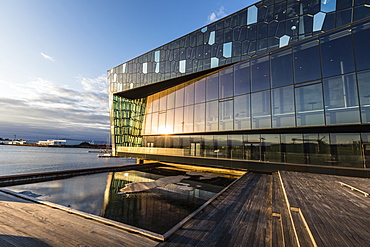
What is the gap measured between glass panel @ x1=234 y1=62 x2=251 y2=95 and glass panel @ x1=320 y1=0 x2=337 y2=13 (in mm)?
6222

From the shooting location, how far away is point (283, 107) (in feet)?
44.4

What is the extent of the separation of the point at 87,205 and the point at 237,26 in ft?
60.7

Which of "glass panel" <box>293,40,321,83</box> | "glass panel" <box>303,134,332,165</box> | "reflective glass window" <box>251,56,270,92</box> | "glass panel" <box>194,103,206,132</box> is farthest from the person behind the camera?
"glass panel" <box>194,103,206,132</box>

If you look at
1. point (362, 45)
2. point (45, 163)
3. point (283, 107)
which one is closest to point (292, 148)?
point (283, 107)

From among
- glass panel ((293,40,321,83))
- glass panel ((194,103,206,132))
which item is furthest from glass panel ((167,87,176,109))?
glass panel ((293,40,321,83))

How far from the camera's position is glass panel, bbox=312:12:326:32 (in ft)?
41.0

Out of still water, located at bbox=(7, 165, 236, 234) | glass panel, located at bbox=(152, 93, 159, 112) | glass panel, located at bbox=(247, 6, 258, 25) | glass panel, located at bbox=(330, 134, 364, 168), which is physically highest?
glass panel, located at bbox=(247, 6, 258, 25)

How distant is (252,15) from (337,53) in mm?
7888

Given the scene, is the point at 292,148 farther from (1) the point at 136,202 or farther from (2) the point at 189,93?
(1) the point at 136,202

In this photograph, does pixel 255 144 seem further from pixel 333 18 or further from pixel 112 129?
pixel 112 129

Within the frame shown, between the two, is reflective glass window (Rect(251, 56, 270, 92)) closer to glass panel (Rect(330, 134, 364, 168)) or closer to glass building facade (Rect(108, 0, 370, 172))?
glass building facade (Rect(108, 0, 370, 172))

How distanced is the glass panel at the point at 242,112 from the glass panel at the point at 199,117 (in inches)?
154

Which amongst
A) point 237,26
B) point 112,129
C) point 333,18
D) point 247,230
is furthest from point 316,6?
point 112,129

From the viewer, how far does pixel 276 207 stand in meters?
5.34
